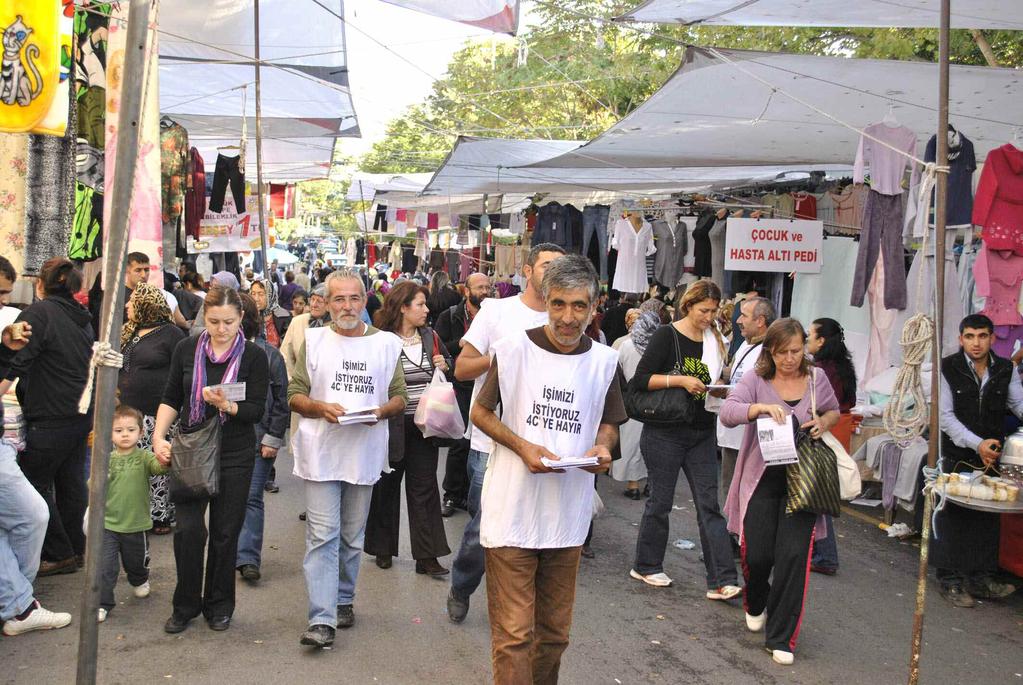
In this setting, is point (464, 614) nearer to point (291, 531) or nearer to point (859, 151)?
point (291, 531)

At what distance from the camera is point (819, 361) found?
891 cm

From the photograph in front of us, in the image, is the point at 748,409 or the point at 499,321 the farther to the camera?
the point at 748,409

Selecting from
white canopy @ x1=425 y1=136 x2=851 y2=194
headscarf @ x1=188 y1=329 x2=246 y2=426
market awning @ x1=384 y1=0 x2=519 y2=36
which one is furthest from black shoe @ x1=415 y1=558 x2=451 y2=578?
white canopy @ x1=425 y1=136 x2=851 y2=194

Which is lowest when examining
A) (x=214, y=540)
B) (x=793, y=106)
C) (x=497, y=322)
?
(x=214, y=540)

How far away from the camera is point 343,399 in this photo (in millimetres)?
6094

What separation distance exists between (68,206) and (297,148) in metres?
13.9

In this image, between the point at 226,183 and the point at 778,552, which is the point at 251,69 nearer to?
the point at 226,183

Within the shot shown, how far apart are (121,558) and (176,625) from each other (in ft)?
2.62

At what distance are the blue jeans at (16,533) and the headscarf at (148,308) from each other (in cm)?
158

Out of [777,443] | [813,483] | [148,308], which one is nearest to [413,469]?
[148,308]

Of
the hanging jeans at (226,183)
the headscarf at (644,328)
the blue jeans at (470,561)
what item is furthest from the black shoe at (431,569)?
the hanging jeans at (226,183)

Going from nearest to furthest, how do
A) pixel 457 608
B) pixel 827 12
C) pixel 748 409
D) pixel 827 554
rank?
1. pixel 748 409
2. pixel 457 608
3. pixel 827 12
4. pixel 827 554

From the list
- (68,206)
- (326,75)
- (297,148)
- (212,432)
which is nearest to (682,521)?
(212,432)

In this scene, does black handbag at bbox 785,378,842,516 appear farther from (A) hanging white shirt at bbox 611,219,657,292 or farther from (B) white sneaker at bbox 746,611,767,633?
(A) hanging white shirt at bbox 611,219,657,292
